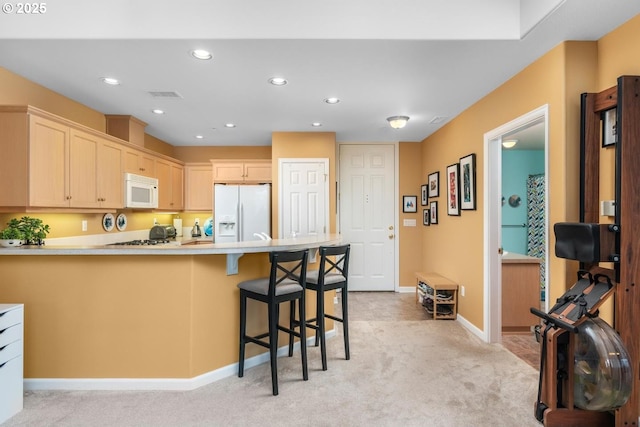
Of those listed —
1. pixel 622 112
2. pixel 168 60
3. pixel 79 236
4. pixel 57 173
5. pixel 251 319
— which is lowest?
pixel 251 319

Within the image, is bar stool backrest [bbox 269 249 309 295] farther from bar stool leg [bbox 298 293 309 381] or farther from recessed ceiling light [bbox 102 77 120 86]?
recessed ceiling light [bbox 102 77 120 86]

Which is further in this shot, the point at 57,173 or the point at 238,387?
the point at 57,173

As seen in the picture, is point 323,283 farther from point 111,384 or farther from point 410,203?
point 410,203

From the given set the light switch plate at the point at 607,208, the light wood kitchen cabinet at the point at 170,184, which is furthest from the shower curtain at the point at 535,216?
the light wood kitchen cabinet at the point at 170,184

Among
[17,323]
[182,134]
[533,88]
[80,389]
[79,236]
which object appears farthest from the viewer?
[182,134]

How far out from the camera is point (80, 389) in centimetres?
255

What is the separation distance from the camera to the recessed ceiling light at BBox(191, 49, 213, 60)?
2566 millimetres

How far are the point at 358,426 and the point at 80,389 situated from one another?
6.76ft

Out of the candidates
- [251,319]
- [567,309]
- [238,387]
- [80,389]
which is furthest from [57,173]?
[567,309]

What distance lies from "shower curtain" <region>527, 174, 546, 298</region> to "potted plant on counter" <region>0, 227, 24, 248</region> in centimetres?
712

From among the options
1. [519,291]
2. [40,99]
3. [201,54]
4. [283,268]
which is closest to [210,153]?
[40,99]

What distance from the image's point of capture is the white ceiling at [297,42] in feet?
7.77

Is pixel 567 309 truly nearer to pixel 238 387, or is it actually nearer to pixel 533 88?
pixel 533 88

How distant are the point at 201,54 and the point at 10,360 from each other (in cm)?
246
